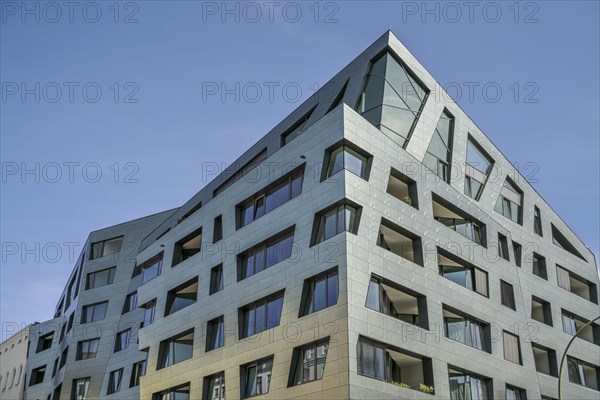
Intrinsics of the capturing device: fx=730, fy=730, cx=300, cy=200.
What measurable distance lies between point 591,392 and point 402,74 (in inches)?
1050

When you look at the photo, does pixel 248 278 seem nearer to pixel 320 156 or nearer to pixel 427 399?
pixel 320 156

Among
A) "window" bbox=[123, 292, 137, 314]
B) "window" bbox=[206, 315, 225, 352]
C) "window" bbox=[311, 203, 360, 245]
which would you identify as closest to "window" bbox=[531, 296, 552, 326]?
"window" bbox=[311, 203, 360, 245]

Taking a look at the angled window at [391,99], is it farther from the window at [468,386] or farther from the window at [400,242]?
the window at [468,386]

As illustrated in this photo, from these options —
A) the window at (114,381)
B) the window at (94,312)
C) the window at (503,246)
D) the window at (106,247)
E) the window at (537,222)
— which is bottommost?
the window at (114,381)

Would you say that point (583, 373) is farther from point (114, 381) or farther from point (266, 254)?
point (114, 381)

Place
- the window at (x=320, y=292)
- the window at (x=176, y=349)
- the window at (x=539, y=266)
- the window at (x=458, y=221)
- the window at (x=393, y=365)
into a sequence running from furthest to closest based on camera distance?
1. the window at (x=539, y=266)
2. the window at (x=176, y=349)
3. the window at (x=458, y=221)
4. the window at (x=320, y=292)
5. the window at (x=393, y=365)

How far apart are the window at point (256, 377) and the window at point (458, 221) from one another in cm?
1396

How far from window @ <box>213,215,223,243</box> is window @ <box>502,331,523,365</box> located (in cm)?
1864

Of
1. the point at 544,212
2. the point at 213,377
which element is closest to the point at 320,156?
the point at 213,377

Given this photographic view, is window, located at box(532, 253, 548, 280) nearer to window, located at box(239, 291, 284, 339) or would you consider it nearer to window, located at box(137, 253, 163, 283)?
window, located at box(239, 291, 284, 339)

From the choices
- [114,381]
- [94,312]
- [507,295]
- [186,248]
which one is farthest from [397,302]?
[94,312]

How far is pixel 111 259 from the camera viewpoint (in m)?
70.4

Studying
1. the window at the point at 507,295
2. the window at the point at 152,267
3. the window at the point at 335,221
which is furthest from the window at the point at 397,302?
the window at the point at 152,267

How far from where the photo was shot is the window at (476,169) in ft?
161
